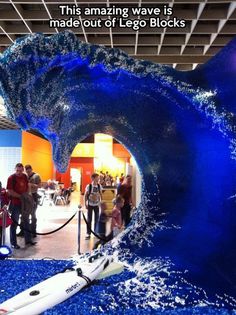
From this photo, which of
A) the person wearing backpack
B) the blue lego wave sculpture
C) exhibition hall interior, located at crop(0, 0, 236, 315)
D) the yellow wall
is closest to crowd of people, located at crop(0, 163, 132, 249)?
the person wearing backpack

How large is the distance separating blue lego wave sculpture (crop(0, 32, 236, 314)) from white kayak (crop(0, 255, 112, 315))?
1.22 feet

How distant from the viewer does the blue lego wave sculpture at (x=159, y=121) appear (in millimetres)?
2535

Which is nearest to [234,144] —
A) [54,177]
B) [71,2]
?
[71,2]

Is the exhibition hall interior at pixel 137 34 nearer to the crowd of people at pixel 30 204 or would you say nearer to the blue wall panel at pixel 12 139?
the crowd of people at pixel 30 204

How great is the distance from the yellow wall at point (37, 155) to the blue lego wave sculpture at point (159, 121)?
1358 cm

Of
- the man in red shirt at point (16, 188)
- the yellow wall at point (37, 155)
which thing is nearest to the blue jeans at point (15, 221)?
the man in red shirt at point (16, 188)

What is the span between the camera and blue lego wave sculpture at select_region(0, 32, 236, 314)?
2.54m

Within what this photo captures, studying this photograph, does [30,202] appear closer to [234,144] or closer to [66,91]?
[66,91]

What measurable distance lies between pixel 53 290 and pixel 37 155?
17.1 meters

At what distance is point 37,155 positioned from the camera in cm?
1914

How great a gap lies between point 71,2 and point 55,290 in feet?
17.3

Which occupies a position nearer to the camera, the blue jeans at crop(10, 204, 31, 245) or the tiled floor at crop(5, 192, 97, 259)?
the tiled floor at crop(5, 192, 97, 259)

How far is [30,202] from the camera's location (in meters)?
5.83

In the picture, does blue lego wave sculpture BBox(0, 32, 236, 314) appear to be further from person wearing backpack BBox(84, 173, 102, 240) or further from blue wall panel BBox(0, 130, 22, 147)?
blue wall panel BBox(0, 130, 22, 147)
